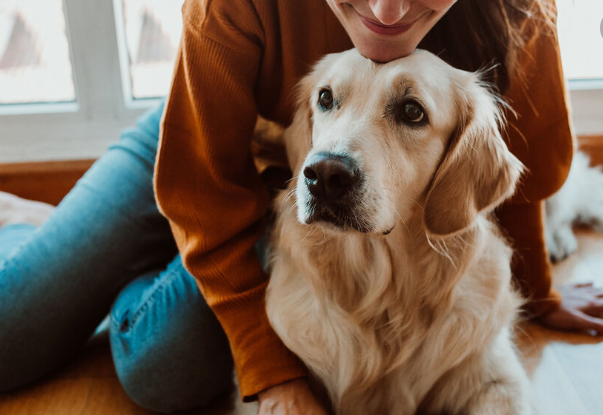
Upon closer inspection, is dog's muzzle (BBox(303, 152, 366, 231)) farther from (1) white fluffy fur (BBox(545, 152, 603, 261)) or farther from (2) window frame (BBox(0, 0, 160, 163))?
(2) window frame (BBox(0, 0, 160, 163))

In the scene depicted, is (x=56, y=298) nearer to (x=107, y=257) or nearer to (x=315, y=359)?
(x=107, y=257)

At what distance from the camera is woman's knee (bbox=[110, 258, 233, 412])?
1.38 meters

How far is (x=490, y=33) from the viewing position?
1.24 metres

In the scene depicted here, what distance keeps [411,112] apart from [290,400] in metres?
0.59

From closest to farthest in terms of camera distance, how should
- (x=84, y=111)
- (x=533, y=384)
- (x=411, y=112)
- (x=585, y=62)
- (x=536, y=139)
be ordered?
1. (x=411, y=112)
2. (x=536, y=139)
3. (x=533, y=384)
4. (x=84, y=111)
5. (x=585, y=62)

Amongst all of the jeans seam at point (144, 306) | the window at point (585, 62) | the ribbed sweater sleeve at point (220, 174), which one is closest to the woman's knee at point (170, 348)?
the jeans seam at point (144, 306)

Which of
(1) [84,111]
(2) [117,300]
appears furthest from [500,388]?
(1) [84,111]

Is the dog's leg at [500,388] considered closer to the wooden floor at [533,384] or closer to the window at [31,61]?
the wooden floor at [533,384]

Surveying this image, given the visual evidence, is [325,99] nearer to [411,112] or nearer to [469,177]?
[411,112]

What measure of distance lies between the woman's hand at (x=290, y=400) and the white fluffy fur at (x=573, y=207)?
112 centimetres

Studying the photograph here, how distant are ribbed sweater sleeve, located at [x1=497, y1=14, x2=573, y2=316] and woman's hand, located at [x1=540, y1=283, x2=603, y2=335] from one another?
0.22m

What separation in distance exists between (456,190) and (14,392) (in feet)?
3.80

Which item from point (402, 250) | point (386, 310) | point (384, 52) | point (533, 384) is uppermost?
point (384, 52)

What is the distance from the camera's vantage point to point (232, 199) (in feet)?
4.16
